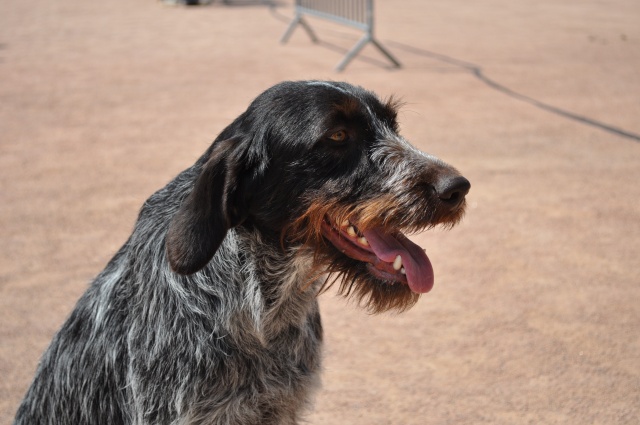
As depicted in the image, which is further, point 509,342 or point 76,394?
point 509,342

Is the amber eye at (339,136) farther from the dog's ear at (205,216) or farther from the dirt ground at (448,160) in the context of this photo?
the dirt ground at (448,160)

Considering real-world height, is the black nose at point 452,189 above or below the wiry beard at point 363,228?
above

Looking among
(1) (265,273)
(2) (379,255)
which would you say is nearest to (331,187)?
(2) (379,255)

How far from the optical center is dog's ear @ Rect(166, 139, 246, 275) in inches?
102

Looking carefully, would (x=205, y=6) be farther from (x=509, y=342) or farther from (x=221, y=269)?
(x=221, y=269)

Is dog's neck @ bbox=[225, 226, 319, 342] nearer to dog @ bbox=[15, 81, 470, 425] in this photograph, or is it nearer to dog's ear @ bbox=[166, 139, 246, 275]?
dog @ bbox=[15, 81, 470, 425]

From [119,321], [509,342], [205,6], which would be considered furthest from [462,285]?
[205,6]

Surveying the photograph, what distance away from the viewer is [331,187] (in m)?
2.79

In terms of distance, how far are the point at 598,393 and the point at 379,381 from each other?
1.19 m

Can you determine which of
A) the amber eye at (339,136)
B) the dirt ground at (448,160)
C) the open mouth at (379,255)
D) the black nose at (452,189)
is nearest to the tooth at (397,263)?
the open mouth at (379,255)

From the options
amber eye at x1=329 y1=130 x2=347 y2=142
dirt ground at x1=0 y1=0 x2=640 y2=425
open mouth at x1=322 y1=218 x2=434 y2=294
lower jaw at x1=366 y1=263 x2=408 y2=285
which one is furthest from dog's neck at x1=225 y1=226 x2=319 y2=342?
dirt ground at x1=0 y1=0 x2=640 y2=425

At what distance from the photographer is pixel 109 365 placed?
2949 mm

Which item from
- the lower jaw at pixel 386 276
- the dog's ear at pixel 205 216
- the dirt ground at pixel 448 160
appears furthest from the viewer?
the dirt ground at pixel 448 160

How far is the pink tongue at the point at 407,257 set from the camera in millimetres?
2896
